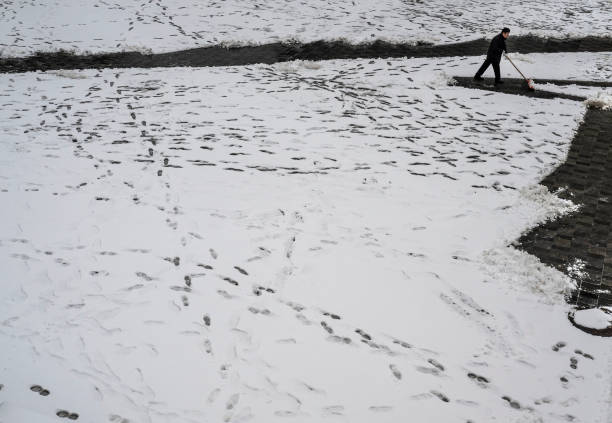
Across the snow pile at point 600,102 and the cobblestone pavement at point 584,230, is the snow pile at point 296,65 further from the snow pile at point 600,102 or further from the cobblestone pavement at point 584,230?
the cobblestone pavement at point 584,230

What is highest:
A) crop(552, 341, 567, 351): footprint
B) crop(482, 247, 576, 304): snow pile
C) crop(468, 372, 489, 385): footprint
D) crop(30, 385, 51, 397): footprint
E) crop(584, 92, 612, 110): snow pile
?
crop(584, 92, 612, 110): snow pile

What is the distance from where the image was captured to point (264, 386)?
13.4 feet

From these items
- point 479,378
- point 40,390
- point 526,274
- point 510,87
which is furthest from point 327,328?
point 510,87

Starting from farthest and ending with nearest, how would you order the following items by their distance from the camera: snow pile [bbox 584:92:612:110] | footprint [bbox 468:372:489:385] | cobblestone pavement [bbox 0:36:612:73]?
cobblestone pavement [bbox 0:36:612:73], snow pile [bbox 584:92:612:110], footprint [bbox 468:372:489:385]

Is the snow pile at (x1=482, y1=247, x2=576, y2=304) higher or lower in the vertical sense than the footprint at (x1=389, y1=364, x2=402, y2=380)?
higher

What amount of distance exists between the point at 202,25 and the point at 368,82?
690cm

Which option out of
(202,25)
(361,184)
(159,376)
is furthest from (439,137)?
(202,25)

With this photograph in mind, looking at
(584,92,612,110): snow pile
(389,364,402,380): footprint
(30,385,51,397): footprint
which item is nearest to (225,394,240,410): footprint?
(389,364,402,380): footprint

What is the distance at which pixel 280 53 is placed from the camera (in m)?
12.8

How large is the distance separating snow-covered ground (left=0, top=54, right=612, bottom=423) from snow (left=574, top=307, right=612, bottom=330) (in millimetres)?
127

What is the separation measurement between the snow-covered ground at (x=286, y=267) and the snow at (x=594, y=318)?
5.0 inches

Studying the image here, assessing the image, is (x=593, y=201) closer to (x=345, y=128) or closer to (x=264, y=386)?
(x=345, y=128)

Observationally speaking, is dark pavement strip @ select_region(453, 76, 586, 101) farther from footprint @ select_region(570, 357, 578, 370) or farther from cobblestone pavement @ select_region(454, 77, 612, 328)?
footprint @ select_region(570, 357, 578, 370)

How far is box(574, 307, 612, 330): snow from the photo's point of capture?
4504 mm
